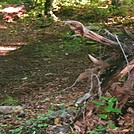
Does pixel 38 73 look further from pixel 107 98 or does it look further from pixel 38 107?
pixel 107 98

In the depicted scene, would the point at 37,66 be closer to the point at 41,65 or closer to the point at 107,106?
the point at 41,65

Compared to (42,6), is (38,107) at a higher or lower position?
higher

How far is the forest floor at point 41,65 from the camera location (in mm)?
5797

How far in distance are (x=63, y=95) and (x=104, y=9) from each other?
9.95m

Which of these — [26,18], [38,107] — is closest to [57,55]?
[38,107]

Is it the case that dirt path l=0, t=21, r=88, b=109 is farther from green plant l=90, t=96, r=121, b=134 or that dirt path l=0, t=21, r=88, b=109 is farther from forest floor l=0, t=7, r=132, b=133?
green plant l=90, t=96, r=121, b=134

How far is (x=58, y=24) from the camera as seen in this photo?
45.6 feet

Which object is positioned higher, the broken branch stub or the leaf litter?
the broken branch stub

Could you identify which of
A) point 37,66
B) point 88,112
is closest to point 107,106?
point 88,112

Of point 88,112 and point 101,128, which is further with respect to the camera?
point 88,112

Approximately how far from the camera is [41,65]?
8523 millimetres

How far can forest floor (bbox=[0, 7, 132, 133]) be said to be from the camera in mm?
5797

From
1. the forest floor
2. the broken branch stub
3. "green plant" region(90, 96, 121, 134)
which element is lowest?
the forest floor

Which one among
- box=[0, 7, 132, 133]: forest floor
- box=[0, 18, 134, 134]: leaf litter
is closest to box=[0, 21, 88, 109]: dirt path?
box=[0, 7, 132, 133]: forest floor
